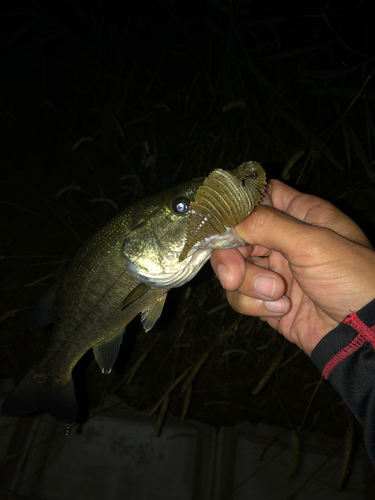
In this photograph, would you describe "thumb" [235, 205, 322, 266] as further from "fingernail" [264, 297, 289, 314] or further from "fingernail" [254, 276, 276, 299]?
"fingernail" [264, 297, 289, 314]

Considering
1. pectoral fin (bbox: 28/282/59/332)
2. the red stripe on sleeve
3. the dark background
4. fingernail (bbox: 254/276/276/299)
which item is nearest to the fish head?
fingernail (bbox: 254/276/276/299)

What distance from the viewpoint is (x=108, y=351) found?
1.81m

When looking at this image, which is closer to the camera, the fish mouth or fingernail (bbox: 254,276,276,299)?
the fish mouth

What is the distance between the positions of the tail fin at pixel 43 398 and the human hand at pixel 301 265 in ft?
4.20

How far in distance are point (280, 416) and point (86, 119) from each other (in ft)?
13.6

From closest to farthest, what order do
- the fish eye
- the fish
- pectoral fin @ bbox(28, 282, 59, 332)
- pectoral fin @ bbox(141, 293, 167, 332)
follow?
the fish → the fish eye → pectoral fin @ bbox(141, 293, 167, 332) → pectoral fin @ bbox(28, 282, 59, 332)

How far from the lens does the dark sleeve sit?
1170mm

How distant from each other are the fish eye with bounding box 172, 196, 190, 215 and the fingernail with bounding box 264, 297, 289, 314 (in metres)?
0.75

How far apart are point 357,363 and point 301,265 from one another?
46 cm

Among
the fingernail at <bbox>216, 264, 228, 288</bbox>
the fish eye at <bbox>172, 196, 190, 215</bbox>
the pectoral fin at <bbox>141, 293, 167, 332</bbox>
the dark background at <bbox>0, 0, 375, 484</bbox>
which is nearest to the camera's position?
the fish eye at <bbox>172, 196, 190, 215</bbox>

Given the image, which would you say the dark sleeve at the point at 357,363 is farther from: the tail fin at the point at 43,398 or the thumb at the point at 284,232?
the tail fin at the point at 43,398

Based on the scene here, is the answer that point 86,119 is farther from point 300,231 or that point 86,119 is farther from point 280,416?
point 280,416

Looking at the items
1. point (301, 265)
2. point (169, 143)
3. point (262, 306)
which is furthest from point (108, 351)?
point (169, 143)

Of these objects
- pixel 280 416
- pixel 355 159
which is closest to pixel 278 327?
pixel 280 416
